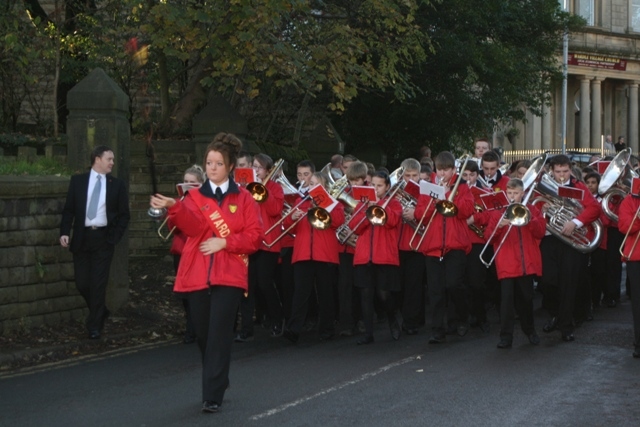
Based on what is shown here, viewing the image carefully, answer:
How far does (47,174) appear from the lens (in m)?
14.4

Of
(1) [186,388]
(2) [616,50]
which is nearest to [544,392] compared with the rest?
(1) [186,388]

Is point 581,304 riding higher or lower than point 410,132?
lower

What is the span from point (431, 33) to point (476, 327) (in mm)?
12929

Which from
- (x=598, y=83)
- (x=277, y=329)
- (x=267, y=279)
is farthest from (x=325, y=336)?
(x=598, y=83)

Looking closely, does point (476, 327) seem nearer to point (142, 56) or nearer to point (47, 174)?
point (47, 174)

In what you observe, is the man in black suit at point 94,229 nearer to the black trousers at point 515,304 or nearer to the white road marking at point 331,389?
the white road marking at point 331,389

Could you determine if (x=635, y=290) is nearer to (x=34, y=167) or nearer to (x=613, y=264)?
(x=613, y=264)

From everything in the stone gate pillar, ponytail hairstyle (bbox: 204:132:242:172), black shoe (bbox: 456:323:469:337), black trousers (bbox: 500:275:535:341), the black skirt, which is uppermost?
the stone gate pillar

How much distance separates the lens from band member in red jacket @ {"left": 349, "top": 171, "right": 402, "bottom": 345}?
13578 mm

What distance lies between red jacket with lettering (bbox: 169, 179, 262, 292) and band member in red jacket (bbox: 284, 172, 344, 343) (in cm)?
416

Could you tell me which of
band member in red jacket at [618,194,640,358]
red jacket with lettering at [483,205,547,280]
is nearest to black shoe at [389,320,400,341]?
red jacket with lettering at [483,205,547,280]

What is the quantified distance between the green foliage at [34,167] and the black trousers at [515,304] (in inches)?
206

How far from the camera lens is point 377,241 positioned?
13.6 m

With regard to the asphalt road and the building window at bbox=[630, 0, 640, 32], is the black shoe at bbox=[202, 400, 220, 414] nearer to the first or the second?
the asphalt road
